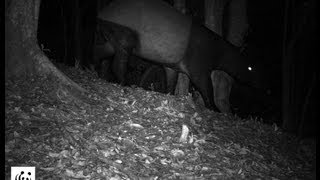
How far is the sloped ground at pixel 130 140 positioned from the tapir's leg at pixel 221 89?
1.85 m

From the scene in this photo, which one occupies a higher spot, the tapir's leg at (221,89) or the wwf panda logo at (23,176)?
the tapir's leg at (221,89)

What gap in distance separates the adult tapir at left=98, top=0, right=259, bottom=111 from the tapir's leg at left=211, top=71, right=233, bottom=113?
66 centimetres

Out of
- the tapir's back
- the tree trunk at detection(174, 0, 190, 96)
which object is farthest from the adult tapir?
the tree trunk at detection(174, 0, 190, 96)

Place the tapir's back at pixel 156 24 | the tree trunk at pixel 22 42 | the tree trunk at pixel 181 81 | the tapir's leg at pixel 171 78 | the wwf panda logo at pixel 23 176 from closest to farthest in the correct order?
the wwf panda logo at pixel 23 176, the tree trunk at pixel 22 42, the tapir's back at pixel 156 24, the tree trunk at pixel 181 81, the tapir's leg at pixel 171 78

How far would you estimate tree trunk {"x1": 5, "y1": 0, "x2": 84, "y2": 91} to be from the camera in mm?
5625

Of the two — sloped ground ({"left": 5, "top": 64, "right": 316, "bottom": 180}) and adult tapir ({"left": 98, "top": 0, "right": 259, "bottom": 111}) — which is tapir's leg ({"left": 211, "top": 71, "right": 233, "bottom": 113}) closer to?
adult tapir ({"left": 98, "top": 0, "right": 259, "bottom": 111})

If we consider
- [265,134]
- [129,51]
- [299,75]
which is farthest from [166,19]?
[299,75]

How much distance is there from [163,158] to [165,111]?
66.8 inches

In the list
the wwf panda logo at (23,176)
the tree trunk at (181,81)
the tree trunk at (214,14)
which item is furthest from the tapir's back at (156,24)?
the wwf panda logo at (23,176)

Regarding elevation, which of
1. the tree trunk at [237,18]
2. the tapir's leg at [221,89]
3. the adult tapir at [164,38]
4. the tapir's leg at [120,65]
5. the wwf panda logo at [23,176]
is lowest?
the wwf panda logo at [23,176]

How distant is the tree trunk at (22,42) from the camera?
5.62 metres

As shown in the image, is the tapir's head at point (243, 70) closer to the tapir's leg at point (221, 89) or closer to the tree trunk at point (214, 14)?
the tapir's leg at point (221, 89)

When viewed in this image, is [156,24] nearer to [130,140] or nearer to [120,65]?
[120,65]

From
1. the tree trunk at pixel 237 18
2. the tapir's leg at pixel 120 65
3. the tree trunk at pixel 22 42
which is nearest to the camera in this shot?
the tree trunk at pixel 22 42
